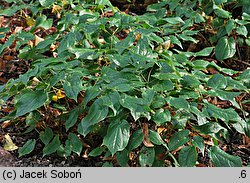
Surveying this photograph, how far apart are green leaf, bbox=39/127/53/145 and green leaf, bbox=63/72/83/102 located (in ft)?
1.41

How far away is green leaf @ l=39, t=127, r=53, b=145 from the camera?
10.7ft

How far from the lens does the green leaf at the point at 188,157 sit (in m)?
2.88

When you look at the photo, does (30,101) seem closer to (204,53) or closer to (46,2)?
(46,2)

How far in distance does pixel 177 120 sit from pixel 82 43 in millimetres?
857

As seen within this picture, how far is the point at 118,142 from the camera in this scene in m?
2.87

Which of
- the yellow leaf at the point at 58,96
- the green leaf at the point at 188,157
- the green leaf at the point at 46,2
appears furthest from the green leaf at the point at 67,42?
the green leaf at the point at 188,157

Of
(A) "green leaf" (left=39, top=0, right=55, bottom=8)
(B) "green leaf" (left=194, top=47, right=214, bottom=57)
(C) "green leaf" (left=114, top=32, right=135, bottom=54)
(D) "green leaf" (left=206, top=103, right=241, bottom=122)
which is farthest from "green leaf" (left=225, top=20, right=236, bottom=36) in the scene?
(A) "green leaf" (left=39, top=0, right=55, bottom=8)

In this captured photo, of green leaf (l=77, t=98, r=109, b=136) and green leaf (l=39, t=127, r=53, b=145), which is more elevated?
green leaf (l=77, t=98, r=109, b=136)

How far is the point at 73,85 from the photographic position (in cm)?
295

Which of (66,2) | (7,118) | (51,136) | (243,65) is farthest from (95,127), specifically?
(243,65)

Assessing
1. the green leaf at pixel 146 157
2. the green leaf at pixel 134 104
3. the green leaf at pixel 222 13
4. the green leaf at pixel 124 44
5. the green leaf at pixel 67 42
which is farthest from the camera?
the green leaf at pixel 222 13

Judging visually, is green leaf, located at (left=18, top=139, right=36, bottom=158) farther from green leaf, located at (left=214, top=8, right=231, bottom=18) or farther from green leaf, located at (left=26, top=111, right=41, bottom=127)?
green leaf, located at (left=214, top=8, right=231, bottom=18)

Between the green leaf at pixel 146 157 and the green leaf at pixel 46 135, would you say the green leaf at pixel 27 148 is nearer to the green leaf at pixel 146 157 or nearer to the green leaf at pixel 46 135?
the green leaf at pixel 46 135

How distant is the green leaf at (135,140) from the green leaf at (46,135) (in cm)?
52
